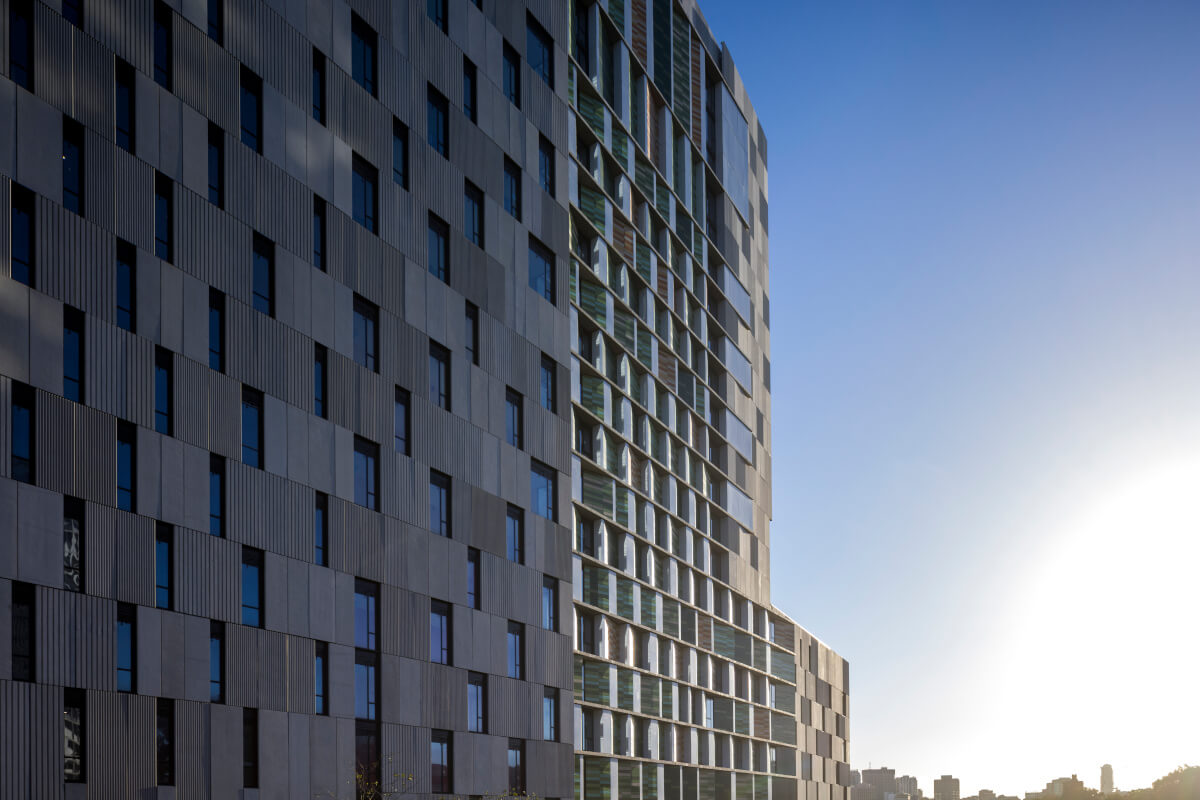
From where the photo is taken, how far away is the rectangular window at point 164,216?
38.8 meters

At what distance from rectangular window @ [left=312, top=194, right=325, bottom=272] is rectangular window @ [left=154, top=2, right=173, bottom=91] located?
22.9ft

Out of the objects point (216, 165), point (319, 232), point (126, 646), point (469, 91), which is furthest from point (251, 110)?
point (126, 646)

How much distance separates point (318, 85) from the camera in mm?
46469

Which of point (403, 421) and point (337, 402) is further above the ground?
point (337, 402)

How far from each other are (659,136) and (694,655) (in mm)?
29203

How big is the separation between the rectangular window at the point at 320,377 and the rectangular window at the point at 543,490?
46.1 ft

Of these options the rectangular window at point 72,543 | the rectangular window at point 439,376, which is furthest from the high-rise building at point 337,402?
the rectangular window at point 439,376

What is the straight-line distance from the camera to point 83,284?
36000 millimetres

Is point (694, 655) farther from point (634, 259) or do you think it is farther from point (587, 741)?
point (634, 259)

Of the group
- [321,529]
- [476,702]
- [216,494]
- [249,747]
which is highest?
[216,494]

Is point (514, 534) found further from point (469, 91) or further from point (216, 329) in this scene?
point (216, 329)

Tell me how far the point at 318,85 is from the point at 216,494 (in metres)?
14.3

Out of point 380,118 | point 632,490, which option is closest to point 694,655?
point 632,490

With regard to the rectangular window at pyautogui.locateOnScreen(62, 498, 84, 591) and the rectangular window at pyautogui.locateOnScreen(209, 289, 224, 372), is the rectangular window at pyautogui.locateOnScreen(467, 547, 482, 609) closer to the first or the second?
the rectangular window at pyautogui.locateOnScreen(209, 289, 224, 372)
